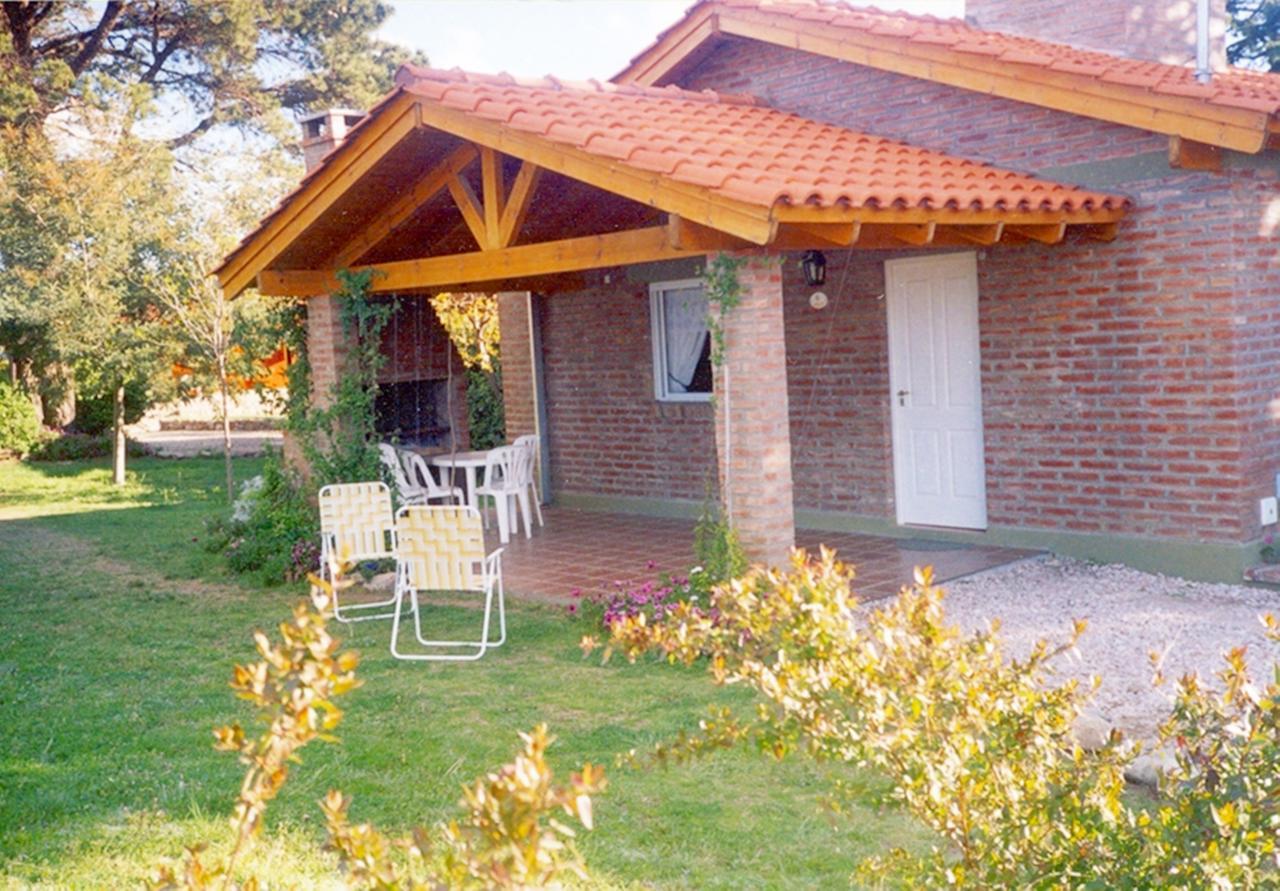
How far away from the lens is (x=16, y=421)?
2409 centimetres

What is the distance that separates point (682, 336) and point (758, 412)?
193 inches

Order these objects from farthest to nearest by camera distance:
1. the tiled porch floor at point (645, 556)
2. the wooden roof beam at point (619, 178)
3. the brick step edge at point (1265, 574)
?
the tiled porch floor at point (645, 556), the brick step edge at point (1265, 574), the wooden roof beam at point (619, 178)

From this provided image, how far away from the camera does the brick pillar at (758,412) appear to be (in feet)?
25.7

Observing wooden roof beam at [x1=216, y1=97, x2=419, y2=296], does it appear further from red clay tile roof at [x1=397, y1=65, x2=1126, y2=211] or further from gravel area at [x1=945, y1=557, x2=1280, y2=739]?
gravel area at [x1=945, y1=557, x2=1280, y2=739]

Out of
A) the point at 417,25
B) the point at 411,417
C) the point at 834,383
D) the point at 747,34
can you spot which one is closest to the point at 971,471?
the point at 834,383

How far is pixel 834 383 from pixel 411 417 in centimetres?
531

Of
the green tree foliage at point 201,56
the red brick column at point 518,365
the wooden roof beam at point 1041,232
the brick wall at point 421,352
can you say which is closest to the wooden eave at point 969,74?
the wooden roof beam at point 1041,232

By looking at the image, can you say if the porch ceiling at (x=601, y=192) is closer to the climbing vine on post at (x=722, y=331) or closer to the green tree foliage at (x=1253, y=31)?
the climbing vine on post at (x=722, y=331)

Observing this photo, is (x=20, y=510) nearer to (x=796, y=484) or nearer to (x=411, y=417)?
(x=411, y=417)

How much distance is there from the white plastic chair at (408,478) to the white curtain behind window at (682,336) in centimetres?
243

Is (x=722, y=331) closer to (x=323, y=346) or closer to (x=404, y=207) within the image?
(x=404, y=207)

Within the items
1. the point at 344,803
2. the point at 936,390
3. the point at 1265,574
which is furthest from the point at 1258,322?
the point at 344,803

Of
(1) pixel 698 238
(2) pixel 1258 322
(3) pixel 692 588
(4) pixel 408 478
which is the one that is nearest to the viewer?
(1) pixel 698 238

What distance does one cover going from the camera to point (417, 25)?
31.8 m
